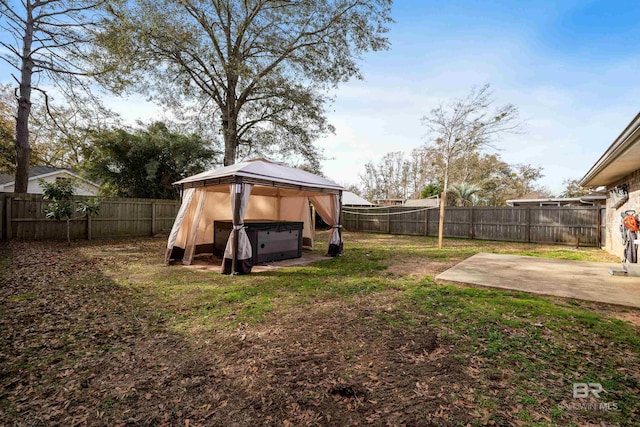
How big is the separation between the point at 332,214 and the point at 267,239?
1899mm

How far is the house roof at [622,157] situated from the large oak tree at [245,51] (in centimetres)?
880

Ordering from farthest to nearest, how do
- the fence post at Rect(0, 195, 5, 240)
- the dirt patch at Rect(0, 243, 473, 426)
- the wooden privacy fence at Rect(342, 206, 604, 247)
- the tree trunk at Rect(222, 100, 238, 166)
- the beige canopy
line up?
1. the tree trunk at Rect(222, 100, 238, 166)
2. the wooden privacy fence at Rect(342, 206, 604, 247)
3. the fence post at Rect(0, 195, 5, 240)
4. the beige canopy
5. the dirt patch at Rect(0, 243, 473, 426)

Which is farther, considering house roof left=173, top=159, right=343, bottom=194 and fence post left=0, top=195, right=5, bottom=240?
fence post left=0, top=195, right=5, bottom=240

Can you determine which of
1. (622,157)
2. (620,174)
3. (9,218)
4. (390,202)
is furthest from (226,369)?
(390,202)

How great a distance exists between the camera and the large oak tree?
9.93 m

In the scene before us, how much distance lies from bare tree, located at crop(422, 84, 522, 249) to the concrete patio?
488 inches

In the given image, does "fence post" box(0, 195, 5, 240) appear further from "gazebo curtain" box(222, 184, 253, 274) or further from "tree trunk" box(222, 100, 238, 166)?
"gazebo curtain" box(222, 184, 253, 274)

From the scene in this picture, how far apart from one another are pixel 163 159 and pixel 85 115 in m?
3.03

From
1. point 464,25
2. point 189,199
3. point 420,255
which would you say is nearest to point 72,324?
point 189,199

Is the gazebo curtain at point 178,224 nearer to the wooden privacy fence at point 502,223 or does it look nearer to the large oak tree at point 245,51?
the large oak tree at point 245,51

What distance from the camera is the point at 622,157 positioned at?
197 inches

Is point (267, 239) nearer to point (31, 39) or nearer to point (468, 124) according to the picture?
point (31, 39)

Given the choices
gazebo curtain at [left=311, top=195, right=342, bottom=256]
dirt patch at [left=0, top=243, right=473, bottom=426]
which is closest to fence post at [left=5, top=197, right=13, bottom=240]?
dirt patch at [left=0, top=243, right=473, bottom=426]

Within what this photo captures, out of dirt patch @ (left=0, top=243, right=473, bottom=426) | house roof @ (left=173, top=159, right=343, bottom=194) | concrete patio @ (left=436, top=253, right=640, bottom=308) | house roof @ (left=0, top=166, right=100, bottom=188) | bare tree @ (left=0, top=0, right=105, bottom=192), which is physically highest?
bare tree @ (left=0, top=0, right=105, bottom=192)
